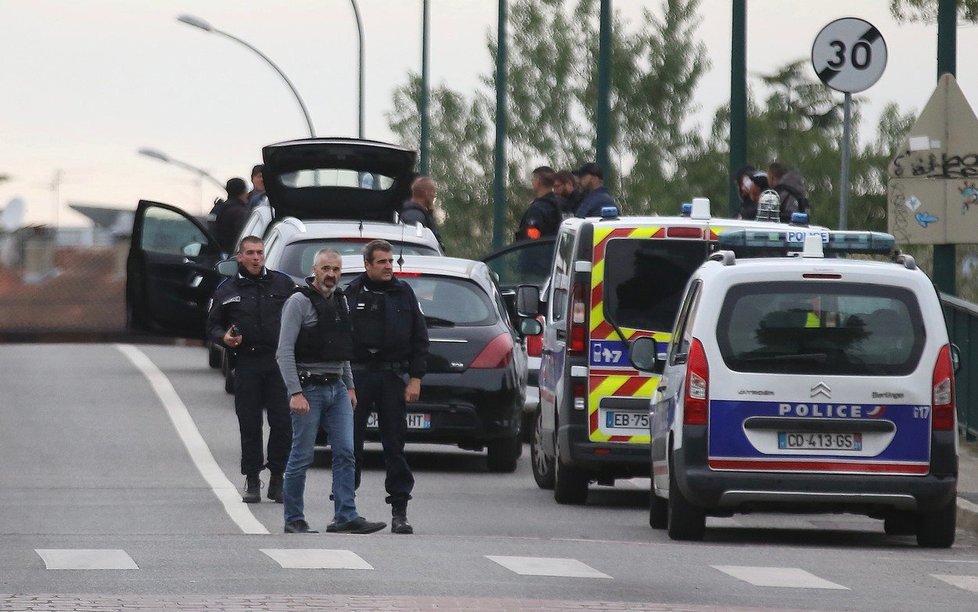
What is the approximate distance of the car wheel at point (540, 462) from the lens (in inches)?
700

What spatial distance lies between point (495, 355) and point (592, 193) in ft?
14.2

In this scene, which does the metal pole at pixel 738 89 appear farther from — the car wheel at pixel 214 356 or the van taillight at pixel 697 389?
the van taillight at pixel 697 389

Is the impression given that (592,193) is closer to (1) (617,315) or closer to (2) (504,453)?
(2) (504,453)

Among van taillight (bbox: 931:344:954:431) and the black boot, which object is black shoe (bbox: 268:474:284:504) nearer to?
the black boot

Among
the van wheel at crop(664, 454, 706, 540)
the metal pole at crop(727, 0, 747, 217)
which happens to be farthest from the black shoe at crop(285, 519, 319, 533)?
the metal pole at crop(727, 0, 747, 217)

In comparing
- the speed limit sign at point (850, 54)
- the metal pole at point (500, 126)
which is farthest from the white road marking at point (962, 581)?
the metal pole at point (500, 126)

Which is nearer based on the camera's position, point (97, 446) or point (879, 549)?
point (879, 549)

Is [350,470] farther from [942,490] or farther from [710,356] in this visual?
[942,490]

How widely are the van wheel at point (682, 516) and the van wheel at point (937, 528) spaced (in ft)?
4.05

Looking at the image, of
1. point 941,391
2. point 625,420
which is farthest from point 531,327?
point 941,391

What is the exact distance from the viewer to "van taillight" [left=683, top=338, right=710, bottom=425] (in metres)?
13.4

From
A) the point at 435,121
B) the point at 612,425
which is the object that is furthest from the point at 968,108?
the point at 435,121

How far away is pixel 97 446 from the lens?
20766mm

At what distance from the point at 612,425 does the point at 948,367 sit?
3.19m
